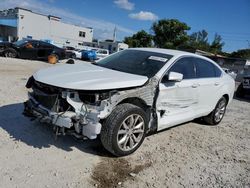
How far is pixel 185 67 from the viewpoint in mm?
4910

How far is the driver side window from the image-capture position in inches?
183

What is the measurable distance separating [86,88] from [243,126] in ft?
16.0

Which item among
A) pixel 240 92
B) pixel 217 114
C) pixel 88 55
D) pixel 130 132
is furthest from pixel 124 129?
pixel 88 55

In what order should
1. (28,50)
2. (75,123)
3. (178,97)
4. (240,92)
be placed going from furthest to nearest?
1. (28,50)
2. (240,92)
3. (178,97)
4. (75,123)

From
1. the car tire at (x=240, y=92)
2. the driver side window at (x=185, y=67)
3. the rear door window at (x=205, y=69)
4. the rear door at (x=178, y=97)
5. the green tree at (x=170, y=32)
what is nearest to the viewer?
the rear door at (x=178, y=97)

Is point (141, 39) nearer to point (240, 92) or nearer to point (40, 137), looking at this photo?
point (240, 92)

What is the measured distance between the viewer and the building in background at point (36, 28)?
4444 centimetres

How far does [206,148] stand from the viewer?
15.8 ft

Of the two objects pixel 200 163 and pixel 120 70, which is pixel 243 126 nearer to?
pixel 200 163

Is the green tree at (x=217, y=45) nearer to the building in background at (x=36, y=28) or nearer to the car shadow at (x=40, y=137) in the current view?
the building in background at (x=36, y=28)

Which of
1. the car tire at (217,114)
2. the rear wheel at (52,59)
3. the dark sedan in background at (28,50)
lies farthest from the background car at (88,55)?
the car tire at (217,114)

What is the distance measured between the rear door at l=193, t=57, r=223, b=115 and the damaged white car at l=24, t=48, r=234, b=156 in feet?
0.08

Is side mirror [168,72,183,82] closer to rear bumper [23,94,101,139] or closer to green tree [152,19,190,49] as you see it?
rear bumper [23,94,101,139]

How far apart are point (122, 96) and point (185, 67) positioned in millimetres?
1698
